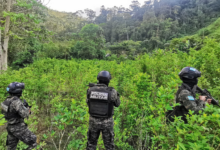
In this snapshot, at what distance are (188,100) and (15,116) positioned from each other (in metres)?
3.51

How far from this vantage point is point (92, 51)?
2034 centimetres

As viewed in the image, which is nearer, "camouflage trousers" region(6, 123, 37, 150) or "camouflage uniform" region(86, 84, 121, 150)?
"camouflage uniform" region(86, 84, 121, 150)

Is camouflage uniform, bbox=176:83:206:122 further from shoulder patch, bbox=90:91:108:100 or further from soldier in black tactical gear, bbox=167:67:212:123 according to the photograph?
shoulder patch, bbox=90:91:108:100

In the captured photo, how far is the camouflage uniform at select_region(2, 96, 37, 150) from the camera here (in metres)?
2.58

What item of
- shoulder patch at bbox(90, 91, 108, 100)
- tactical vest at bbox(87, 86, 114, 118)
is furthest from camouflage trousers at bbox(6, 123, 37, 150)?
shoulder patch at bbox(90, 91, 108, 100)

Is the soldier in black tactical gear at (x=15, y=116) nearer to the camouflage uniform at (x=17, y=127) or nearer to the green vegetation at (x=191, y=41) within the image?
the camouflage uniform at (x=17, y=127)

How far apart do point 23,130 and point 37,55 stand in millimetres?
15155

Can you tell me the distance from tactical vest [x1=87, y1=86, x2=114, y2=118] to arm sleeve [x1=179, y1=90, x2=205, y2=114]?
1337 mm

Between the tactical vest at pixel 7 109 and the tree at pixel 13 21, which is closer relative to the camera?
the tactical vest at pixel 7 109

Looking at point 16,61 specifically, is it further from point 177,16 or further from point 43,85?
point 177,16

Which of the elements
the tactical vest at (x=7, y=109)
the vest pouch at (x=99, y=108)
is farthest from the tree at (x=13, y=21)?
the vest pouch at (x=99, y=108)

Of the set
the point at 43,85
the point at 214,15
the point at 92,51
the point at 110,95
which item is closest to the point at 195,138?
the point at 110,95

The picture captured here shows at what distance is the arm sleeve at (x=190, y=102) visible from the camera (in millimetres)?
2037

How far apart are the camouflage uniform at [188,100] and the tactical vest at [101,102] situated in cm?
133
